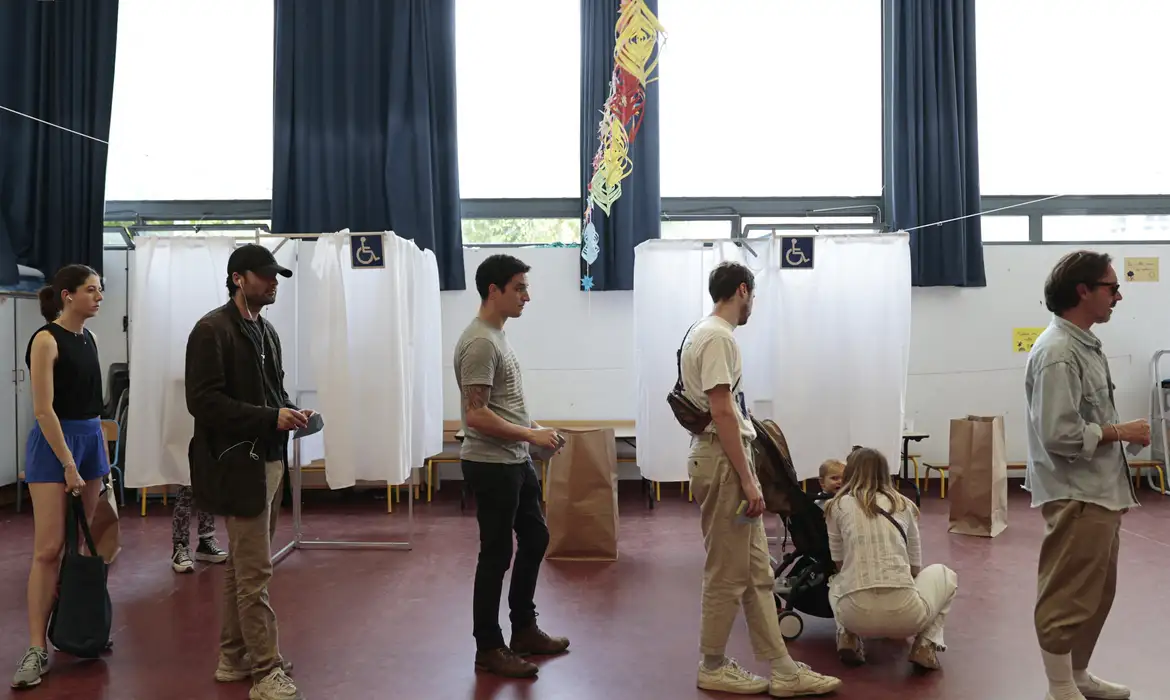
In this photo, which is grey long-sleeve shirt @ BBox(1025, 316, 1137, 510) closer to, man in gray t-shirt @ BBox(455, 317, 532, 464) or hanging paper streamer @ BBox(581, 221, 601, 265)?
man in gray t-shirt @ BBox(455, 317, 532, 464)

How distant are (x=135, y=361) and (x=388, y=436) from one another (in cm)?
132

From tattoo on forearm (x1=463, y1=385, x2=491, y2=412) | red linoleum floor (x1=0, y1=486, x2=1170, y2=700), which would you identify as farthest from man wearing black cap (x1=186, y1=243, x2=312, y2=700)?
tattoo on forearm (x1=463, y1=385, x2=491, y2=412)

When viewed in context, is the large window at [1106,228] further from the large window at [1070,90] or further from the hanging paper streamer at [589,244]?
the hanging paper streamer at [589,244]

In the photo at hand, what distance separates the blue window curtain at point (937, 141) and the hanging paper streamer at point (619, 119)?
193 cm

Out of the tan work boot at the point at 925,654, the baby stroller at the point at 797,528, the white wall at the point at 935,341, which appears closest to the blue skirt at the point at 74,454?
the baby stroller at the point at 797,528

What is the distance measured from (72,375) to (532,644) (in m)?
1.79

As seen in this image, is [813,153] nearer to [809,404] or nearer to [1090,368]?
[809,404]

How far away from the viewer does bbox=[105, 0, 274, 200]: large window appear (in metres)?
6.48

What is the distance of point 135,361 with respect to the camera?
14.1 feet

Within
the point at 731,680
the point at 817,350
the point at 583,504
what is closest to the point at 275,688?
the point at 731,680

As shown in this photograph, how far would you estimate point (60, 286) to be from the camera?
9.23 ft

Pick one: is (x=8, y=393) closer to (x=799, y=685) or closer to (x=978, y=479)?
(x=799, y=685)

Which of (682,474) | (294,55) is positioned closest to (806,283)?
(682,474)

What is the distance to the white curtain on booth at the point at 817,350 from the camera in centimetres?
433
